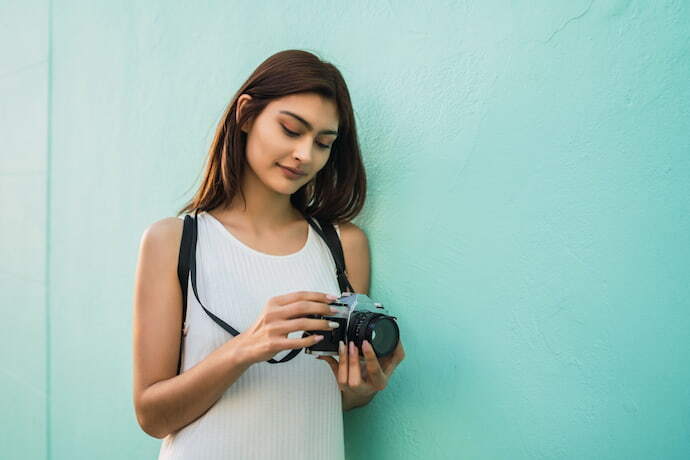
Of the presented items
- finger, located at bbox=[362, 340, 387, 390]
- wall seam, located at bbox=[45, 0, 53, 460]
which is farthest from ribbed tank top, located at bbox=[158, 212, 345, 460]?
wall seam, located at bbox=[45, 0, 53, 460]

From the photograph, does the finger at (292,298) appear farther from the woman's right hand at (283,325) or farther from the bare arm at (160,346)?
the bare arm at (160,346)

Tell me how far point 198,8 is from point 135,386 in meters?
0.99

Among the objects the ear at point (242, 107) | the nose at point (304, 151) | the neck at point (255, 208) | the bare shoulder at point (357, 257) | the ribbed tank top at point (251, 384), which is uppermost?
the ear at point (242, 107)

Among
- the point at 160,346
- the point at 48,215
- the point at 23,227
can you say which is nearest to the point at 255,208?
the point at 160,346

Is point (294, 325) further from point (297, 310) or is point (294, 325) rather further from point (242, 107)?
point (242, 107)

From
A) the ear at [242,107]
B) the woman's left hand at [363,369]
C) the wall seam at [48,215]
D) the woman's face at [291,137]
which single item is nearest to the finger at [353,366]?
the woman's left hand at [363,369]

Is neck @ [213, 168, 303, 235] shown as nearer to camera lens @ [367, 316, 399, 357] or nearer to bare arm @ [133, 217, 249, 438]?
bare arm @ [133, 217, 249, 438]

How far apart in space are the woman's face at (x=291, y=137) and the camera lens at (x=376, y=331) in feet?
0.98

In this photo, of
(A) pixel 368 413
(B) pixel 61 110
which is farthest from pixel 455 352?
(B) pixel 61 110

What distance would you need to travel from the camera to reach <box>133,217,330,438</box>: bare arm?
995 mm

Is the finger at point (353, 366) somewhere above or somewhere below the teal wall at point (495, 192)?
below

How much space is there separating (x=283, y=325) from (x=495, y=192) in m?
0.43

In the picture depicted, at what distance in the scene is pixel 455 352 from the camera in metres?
1.11

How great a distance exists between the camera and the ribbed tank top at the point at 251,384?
1.08 meters
